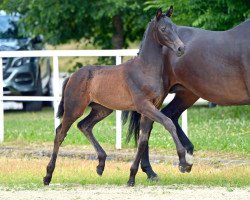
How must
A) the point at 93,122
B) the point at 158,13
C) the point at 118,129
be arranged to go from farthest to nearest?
the point at 118,129 < the point at 93,122 < the point at 158,13

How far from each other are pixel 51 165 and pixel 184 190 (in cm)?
169

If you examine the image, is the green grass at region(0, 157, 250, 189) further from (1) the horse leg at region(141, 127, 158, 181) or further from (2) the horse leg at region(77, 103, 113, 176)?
(2) the horse leg at region(77, 103, 113, 176)

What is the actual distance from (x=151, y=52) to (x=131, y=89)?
0.47m

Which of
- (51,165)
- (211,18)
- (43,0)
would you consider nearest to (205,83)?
(51,165)

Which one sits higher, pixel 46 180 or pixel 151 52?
pixel 151 52

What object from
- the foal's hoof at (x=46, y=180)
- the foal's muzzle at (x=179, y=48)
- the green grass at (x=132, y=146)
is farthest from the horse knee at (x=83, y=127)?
the foal's muzzle at (x=179, y=48)

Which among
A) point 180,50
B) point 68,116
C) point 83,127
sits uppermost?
point 180,50

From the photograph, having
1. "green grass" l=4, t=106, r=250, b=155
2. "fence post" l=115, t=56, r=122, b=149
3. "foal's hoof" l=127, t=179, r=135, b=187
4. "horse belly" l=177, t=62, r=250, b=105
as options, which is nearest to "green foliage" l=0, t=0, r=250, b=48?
"green grass" l=4, t=106, r=250, b=155

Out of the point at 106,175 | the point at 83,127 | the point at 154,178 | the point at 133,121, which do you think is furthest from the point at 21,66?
the point at 154,178

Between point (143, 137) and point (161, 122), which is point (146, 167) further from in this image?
point (161, 122)

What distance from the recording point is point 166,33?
38.4 ft

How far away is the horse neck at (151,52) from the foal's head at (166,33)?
0.38ft

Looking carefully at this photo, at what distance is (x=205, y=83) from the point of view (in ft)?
41.7

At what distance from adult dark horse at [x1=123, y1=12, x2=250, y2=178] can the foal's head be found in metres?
0.28
